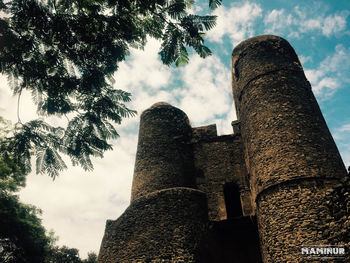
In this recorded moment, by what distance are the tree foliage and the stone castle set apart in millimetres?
4857

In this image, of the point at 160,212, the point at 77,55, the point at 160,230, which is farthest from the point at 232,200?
the point at 77,55

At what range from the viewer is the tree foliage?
118 inches

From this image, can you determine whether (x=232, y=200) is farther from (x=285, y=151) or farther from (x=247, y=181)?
(x=285, y=151)

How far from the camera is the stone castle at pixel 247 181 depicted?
720cm

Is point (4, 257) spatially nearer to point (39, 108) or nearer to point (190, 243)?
point (190, 243)

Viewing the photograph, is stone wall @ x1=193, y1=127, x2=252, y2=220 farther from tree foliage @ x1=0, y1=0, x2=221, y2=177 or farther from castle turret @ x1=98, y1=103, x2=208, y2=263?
tree foliage @ x1=0, y1=0, x2=221, y2=177

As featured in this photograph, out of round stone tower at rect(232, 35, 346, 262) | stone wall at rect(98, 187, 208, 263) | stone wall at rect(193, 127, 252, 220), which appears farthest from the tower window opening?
round stone tower at rect(232, 35, 346, 262)

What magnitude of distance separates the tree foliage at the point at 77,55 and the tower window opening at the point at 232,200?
29.6ft

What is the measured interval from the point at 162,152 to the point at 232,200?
4150 millimetres

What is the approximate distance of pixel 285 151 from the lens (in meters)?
8.09

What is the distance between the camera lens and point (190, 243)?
845cm

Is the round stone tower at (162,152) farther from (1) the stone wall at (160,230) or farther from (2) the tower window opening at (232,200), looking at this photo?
(2) the tower window opening at (232,200)

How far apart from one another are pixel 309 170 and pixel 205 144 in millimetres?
6307

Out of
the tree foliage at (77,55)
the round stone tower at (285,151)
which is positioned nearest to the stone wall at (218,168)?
the round stone tower at (285,151)
